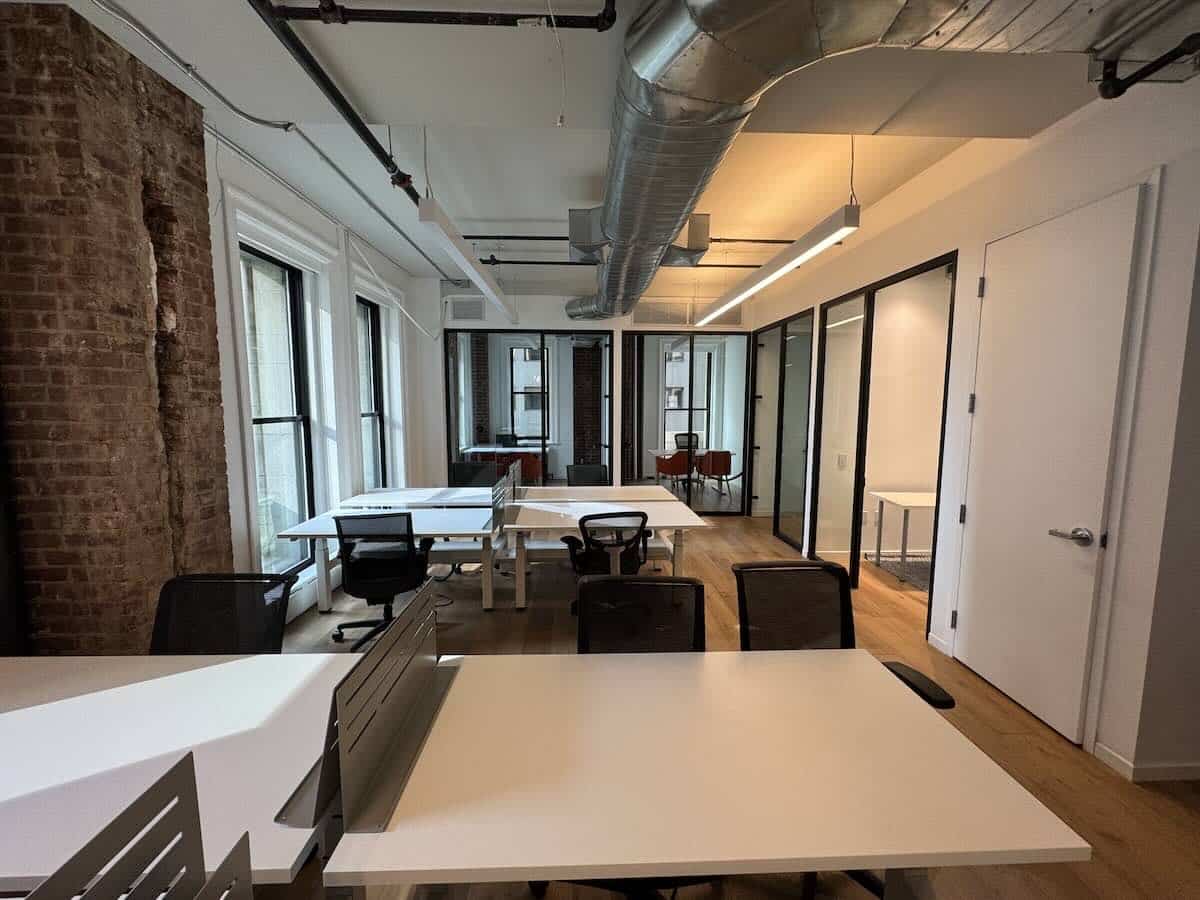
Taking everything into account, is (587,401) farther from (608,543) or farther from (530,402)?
(608,543)

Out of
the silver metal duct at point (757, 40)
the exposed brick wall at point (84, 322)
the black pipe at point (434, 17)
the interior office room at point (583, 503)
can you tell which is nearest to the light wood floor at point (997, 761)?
the interior office room at point (583, 503)

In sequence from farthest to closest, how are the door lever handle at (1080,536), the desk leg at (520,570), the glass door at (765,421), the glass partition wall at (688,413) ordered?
the glass partition wall at (688,413) < the glass door at (765,421) < the desk leg at (520,570) < the door lever handle at (1080,536)

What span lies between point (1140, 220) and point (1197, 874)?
2441 mm

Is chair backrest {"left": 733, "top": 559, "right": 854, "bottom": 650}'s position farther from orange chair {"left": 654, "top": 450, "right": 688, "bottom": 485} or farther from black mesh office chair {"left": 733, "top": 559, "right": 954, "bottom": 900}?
orange chair {"left": 654, "top": 450, "right": 688, "bottom": 485}

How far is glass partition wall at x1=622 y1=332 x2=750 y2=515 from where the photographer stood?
6.95 metres

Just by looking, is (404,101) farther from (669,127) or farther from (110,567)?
(110,567)

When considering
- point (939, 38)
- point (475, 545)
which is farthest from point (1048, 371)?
point (475, 545)

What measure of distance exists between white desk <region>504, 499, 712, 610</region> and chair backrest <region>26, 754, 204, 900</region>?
283 cm

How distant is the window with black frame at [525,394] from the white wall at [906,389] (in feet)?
17.7

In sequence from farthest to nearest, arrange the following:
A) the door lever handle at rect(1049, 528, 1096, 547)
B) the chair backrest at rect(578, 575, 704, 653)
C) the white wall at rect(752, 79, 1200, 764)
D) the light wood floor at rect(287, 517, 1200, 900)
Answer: the door lever handle at rect(1049, 528, 1096, 547)
the white wall at rect(752, 79, 1200, 764)
the chair backrest at rect(578, 575, 704, 653)
the light wood floor at rect(287, 517, 1200, 900)

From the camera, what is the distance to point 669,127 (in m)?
1.81

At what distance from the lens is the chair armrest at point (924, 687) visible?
143 centimetres

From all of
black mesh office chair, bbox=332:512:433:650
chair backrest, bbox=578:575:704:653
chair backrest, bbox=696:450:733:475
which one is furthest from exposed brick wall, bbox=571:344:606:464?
chair backrest, bbox=578:575:704:653

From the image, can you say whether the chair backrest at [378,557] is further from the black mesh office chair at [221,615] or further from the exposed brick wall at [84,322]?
the black mesh office chair at [221,615]
